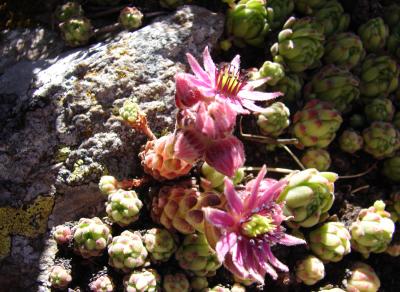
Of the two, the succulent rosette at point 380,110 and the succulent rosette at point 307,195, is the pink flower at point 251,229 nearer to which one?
the succulent rosette at point 307,195

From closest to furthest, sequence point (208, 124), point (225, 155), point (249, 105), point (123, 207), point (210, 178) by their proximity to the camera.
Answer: point (208, 124) < point (225, 155) < point (249, 105) < point (123, 207) < point (210, 178)

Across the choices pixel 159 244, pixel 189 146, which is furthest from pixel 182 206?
pixel 189 146

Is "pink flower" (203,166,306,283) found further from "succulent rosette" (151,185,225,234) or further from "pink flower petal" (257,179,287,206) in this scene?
"succulent rosette" (151,185,225,234)

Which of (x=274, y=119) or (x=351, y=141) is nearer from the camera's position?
(x=274, y=119)

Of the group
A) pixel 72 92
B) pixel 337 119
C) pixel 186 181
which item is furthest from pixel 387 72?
pixel 72 92

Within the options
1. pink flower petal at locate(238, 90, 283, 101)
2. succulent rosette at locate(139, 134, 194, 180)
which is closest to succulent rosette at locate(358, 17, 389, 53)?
pink flower petal at locate(238, 90, 283, 101)

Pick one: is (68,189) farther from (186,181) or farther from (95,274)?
(186,181)

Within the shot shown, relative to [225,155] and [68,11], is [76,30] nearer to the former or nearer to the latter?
[68,11]
